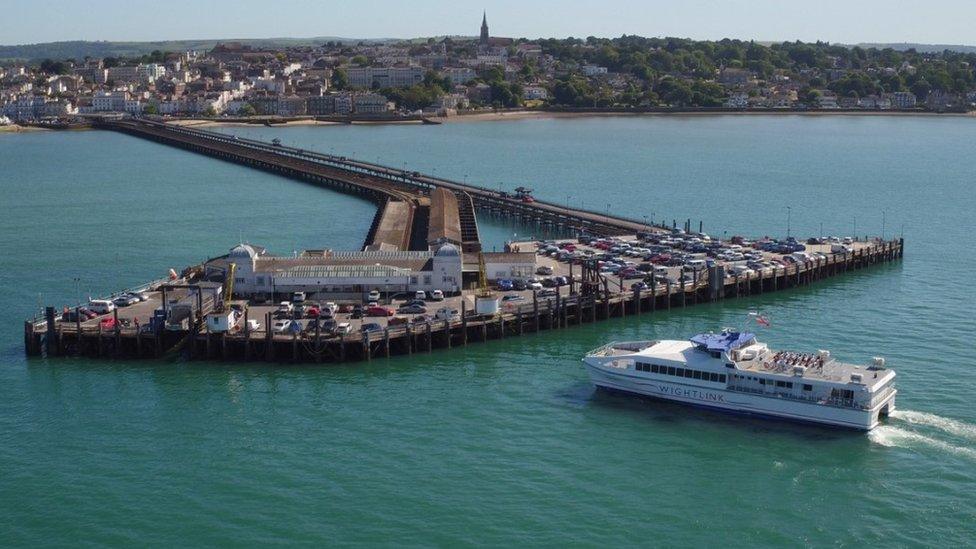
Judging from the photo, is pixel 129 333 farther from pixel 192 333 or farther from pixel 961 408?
pixel 961 408

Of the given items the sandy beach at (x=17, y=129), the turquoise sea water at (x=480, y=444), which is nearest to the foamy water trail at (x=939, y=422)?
the turquoise sea water at (x=480, y=444)

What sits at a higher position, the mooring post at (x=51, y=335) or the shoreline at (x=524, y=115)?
the shoreline at (x=524, y=115)

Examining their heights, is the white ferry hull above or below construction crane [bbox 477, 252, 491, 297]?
below

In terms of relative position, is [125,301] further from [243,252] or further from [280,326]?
[280,326]

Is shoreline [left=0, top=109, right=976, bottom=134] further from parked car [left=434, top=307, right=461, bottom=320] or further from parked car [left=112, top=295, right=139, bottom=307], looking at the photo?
parked car [left=434, top=307, right=461, bottom=320]

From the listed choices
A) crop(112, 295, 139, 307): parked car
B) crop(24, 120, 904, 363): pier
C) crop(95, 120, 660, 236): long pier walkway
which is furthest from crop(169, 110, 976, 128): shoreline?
crop(112, 295, 139, 307): parked car

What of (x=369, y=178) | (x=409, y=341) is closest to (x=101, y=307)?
(x=409, y=341)

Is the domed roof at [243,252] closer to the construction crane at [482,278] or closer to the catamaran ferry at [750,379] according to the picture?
the construction crane at [482,278]
